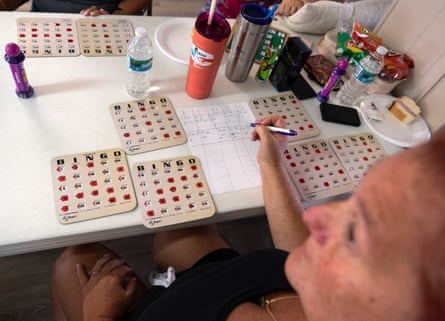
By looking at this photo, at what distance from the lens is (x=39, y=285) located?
116 cm

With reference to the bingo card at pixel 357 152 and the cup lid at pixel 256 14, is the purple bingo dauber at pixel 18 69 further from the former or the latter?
the bingo card at pixel 357 152

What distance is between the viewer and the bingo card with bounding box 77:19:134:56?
3.13 feet

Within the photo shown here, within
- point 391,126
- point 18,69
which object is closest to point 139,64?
point 18,69

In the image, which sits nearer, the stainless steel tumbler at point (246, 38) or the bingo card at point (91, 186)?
the bingo card at point (91, 186)

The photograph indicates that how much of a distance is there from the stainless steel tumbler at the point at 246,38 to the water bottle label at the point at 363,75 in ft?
1.12

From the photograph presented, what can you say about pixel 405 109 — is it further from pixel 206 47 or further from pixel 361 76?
pixel 206 47

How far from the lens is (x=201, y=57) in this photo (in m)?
0.82

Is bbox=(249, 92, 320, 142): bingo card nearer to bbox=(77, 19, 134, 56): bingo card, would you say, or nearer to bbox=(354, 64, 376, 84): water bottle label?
bbox=(354, 64, 376, 84): water bottle label

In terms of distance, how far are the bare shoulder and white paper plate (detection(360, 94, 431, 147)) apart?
64 centimetres

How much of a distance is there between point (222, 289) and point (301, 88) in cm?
70

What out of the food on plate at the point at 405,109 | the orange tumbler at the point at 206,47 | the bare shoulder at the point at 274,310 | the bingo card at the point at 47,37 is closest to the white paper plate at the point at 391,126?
the food on plate at the point at 405,109

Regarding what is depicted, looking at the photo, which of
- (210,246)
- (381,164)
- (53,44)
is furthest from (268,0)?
(381,164)

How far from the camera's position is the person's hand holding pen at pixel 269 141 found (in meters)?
0.78

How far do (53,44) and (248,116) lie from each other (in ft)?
2.03
